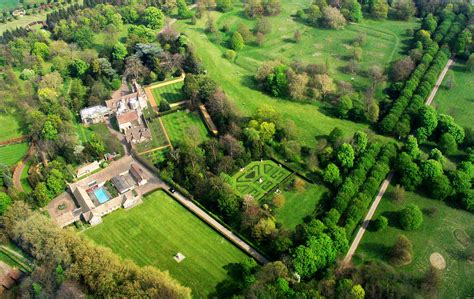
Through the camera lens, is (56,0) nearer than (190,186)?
No

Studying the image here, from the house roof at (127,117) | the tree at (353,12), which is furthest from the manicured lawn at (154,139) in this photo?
the tree at (353,12)

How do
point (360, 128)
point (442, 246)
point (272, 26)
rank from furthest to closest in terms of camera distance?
point (272, 26) → point (360, 128) → point (442, 246)

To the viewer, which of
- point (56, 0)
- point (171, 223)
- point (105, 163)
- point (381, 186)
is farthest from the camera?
point (56, 0)

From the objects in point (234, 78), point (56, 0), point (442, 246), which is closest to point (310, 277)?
point (442, 246)

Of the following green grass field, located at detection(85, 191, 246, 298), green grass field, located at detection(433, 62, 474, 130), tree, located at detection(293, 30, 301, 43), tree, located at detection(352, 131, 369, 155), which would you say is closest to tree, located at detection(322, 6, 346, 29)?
tree, located at detection(293, 30, 301, 43)

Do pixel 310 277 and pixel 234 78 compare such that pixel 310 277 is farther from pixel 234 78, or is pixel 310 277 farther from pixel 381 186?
pixel 234 78

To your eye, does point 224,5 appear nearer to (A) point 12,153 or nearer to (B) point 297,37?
(B) point 297,37

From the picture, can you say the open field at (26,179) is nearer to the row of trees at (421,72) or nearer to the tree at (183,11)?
the row of trees at (421,72)

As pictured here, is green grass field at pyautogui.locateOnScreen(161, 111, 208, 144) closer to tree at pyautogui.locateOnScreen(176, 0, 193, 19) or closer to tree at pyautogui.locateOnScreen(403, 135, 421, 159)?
tree at pyautogui.locateOnScreen(403, 135, 421, 159)
